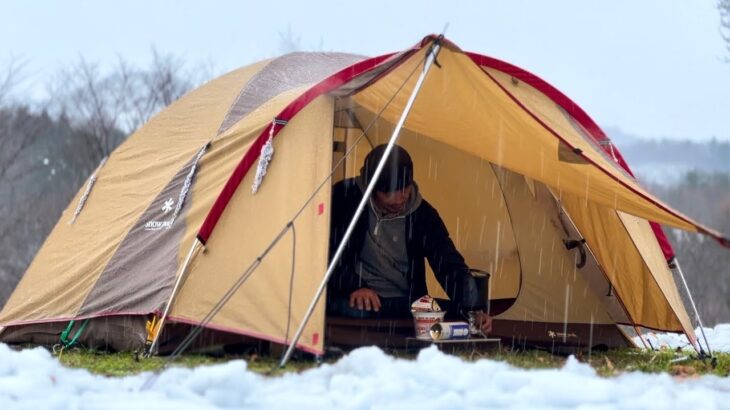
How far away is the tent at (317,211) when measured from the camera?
5.88 m

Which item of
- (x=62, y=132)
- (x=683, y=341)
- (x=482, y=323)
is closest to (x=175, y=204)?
(x=482, y=323)

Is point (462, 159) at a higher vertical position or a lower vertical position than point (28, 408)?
higher

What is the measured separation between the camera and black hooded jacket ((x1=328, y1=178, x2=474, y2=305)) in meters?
6.80

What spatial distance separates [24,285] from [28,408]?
3.79 metres

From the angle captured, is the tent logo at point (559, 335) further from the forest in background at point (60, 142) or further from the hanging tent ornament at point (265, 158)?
the forest in background at point (60, 142)

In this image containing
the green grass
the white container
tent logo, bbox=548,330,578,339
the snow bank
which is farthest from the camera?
tent logo, bbox=548,330,578,339

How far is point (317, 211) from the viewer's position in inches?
228

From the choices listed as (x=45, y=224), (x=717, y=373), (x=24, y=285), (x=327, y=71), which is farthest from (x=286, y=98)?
(x=45, y=224)

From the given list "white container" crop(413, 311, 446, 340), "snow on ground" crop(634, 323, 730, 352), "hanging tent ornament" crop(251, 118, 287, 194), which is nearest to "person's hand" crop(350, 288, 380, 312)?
"white container" crop(413, 311, 446, 340)

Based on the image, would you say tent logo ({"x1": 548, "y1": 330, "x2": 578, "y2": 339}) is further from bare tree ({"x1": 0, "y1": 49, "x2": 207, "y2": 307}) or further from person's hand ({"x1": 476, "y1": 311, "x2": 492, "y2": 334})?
bare tree ({"x1": 0, "y1": 49, "x2": 207, "y2": 307})

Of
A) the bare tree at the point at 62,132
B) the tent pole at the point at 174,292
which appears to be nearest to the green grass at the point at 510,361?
the tent pole at the point at 174,292

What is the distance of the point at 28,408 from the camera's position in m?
4.04

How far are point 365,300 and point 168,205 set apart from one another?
1.37 meters

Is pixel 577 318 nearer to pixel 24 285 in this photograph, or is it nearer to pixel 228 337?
pixel 228 337
